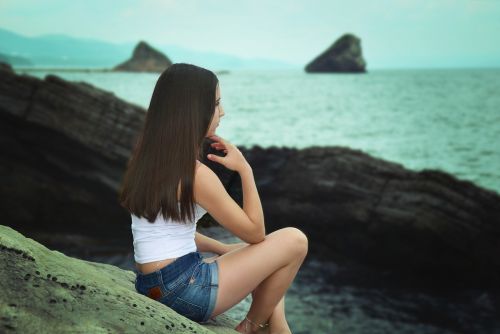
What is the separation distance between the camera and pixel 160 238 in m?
3.38

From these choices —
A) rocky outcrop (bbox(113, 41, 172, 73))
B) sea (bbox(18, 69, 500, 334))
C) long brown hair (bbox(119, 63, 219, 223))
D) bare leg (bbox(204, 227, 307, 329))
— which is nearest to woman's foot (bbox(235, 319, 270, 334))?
bare leg (bbox(204, 227, 307, 329))

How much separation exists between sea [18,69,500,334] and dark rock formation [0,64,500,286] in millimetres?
775

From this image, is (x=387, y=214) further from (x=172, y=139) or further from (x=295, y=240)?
(x=172, y=139)

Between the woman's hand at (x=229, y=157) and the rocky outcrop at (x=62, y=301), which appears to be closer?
the rocky outcrop at (x=62, y=301)

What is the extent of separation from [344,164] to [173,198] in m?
9.62

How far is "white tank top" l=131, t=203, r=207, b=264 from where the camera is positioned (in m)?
3.35

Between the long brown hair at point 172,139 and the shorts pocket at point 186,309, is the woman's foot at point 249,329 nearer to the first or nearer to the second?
the shorts pocket at point 186,309

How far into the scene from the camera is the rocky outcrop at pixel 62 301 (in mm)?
2492

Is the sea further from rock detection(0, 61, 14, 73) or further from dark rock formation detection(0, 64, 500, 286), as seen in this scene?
rock detection(0, 61, 14, 73)

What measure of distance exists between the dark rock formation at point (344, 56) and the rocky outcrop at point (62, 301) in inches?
5621

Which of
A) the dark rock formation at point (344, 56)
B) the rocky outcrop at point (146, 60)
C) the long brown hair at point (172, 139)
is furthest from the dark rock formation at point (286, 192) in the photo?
the dark rock formation at point (344, 56)

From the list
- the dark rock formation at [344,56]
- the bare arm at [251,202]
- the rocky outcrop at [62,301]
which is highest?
the dark rock formation at [344,56]

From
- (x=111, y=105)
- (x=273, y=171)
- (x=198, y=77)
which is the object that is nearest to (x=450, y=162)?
(x=273, y=171)

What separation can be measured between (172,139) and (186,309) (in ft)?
3.54
